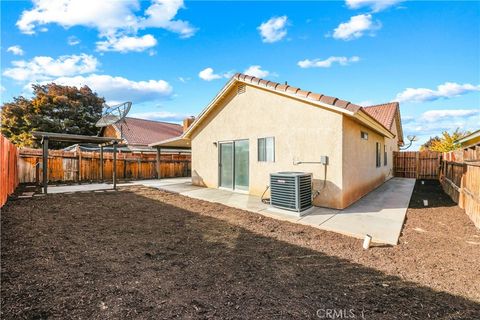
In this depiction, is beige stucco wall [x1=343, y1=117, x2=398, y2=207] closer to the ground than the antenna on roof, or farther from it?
closer to the ground

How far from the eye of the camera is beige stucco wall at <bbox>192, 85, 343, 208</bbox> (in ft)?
21.3

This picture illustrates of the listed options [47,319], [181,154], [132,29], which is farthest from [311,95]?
[181,154]

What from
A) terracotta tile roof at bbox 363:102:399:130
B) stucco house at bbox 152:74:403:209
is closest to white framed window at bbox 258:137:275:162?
stucco house at bbox 152:74:403:209

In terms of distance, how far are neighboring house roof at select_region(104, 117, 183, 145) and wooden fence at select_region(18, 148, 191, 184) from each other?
4.55 metres

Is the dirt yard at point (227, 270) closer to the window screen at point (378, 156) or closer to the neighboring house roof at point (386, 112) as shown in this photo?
the window screen at point (378, 156)

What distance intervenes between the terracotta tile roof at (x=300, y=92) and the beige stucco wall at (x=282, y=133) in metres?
0.35

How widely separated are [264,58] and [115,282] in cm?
1099

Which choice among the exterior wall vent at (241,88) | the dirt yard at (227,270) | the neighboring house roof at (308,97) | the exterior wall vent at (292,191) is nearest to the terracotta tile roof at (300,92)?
the neighboring house roof at (308,97)

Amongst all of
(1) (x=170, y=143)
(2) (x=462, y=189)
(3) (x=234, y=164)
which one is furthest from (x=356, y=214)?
(1) (x=170, y=143)

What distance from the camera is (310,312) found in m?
2.32

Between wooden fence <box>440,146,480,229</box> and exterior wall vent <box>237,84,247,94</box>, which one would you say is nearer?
wooden fence <box>440,146,480,229</box>

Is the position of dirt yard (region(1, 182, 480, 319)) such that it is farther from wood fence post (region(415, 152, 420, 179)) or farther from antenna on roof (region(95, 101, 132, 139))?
wood fence post (region(415, 152, 420, 179))

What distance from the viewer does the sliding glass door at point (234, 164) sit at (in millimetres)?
8859
